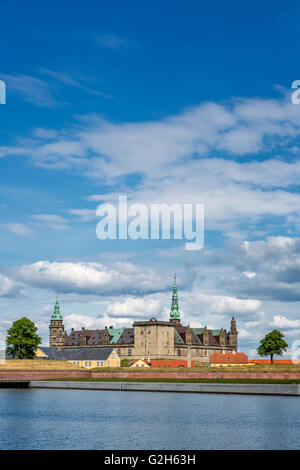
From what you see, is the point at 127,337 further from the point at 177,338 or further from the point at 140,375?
the point at 140,375

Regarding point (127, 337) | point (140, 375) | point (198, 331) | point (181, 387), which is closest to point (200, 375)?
point (140, 375)

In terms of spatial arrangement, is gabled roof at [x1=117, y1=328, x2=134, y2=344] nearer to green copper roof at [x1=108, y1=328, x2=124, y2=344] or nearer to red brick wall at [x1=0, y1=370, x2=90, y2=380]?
green copper roof at [x1=108, y1=328, x2=124, y2=344]

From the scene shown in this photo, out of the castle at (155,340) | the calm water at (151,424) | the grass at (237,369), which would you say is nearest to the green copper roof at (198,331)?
the castle at (155,340)

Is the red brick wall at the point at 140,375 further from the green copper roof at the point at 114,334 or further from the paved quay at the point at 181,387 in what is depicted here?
the green copper roof at the point at 114,334

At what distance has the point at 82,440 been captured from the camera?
3541 centimetres

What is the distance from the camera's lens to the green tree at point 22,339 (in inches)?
4400

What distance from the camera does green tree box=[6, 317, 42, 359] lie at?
112 metres

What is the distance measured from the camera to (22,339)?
11162 cm

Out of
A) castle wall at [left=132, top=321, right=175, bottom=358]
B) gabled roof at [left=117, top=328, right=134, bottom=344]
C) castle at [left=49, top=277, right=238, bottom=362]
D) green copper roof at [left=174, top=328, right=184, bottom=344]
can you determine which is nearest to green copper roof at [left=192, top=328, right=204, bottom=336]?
castle at [left=49, top=277, right=238, bottom=362]

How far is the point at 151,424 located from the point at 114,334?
15075cm

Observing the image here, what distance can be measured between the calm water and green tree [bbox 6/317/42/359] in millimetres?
52149

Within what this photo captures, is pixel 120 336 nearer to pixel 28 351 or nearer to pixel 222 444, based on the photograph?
pixel 28 351

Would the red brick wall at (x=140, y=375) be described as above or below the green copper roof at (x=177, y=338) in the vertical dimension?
below

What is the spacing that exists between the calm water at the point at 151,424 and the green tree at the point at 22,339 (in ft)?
171
